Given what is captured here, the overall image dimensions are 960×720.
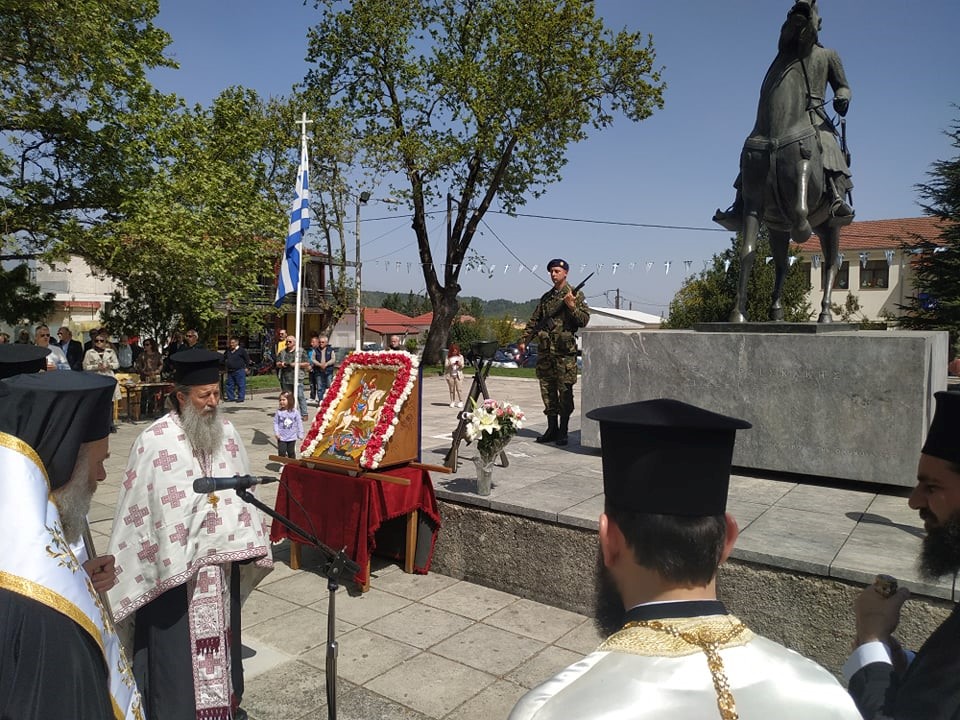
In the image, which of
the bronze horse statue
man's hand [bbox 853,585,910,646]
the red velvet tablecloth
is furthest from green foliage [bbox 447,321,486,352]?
man's hand [bbox 853,585,910,646]

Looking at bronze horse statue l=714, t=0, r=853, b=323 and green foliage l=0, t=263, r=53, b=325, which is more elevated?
bronze horse statue l=714, t=0, r=853, b=323

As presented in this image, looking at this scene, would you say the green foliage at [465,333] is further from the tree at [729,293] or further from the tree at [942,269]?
the tree at [942,269]

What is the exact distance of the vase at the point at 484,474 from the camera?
5781 mm

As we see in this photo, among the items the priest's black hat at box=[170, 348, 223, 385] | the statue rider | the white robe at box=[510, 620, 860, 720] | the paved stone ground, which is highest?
the statue rider

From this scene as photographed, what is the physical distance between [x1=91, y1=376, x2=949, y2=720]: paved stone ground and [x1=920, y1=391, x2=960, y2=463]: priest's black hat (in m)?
2.37

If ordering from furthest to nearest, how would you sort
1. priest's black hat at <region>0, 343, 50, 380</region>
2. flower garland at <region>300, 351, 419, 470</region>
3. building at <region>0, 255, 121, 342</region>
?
1. building at <region>0, 255, 121, 342</region>
2. flower garland at <region>300, 351, 419, 470</region>
3. priest's black hat at <region>0, 343, 50, 380</region>

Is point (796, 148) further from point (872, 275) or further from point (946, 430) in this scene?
point (872, 275)

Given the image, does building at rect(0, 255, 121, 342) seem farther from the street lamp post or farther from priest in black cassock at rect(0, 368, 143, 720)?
priest in black cassock at rect(0, 368, 143, 720)

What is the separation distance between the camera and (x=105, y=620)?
5.81ft

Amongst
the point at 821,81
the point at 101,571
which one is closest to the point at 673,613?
the point at 101,571

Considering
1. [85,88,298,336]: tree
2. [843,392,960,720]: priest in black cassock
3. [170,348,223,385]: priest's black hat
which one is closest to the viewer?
[843,392,960,720]: priest in black cassock

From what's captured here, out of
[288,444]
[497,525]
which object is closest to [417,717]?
[497,525]

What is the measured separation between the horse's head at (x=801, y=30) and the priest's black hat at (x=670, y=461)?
6.96 meters

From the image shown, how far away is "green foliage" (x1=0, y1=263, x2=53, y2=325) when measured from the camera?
48.9 feet
